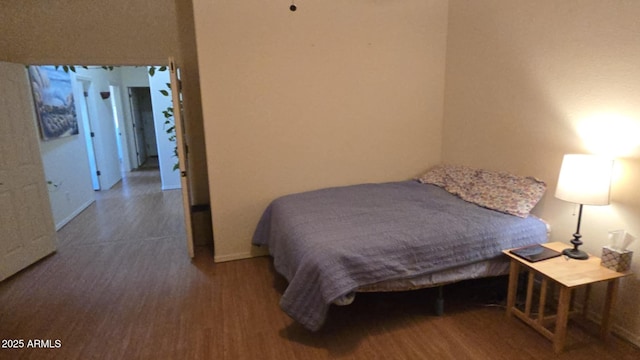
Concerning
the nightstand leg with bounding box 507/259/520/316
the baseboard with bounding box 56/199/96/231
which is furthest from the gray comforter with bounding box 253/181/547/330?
the baseboard with bounding box 56/199/96/231

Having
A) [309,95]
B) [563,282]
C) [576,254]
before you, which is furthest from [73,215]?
[576,254]

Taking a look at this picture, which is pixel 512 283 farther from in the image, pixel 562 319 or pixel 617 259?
pixel 617 259

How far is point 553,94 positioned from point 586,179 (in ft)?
2.49

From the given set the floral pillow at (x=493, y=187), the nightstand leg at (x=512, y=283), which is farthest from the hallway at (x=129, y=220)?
the nightstand leg at (x=512, y=283)

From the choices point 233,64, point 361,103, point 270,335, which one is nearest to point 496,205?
point 361,103

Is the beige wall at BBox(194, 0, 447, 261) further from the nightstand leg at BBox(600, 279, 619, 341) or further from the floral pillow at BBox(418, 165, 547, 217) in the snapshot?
the nightstand leg at BBox(600, 279, 619, 341)

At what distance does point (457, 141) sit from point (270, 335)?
Result: 254 cm

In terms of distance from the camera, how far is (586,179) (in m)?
2.00

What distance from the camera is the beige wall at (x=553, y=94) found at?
2.03 metres

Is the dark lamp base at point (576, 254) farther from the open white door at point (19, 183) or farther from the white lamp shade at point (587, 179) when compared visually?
the open white door at point (19, 183)

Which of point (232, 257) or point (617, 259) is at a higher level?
point (617, 259)

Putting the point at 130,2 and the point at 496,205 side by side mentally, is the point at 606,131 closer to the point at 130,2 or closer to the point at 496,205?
the point at 496,205

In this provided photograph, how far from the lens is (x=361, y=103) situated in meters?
3.40

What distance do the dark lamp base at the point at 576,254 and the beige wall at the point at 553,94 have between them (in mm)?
138
